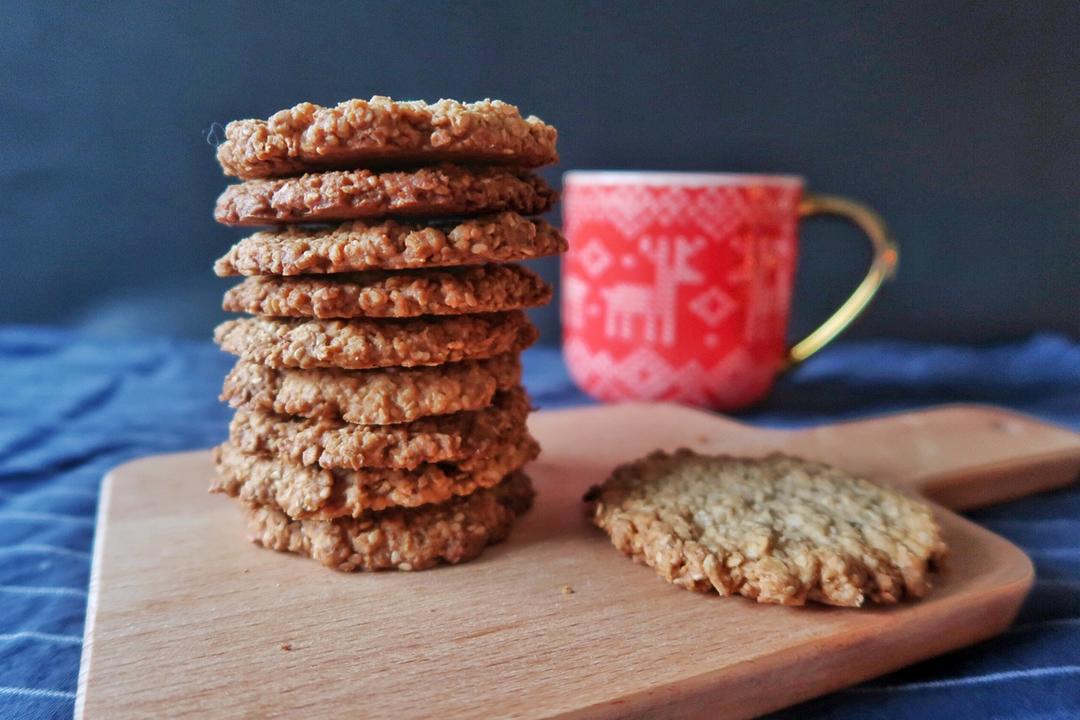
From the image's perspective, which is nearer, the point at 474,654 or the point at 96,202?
the point at 474,654

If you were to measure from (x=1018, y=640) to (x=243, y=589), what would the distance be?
3.08ft

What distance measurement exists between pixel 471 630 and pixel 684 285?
1.16 m

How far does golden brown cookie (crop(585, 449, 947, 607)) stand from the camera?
2.97 ft

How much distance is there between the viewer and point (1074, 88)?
7.75ft

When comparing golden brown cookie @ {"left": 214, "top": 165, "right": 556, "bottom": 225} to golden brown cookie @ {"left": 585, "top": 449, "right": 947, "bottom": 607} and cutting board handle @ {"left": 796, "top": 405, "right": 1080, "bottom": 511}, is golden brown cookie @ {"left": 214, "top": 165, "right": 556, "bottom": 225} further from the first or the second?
cutting board handle @ {"left": 796, "top": 405, "right": 1080, "bottom": 511}

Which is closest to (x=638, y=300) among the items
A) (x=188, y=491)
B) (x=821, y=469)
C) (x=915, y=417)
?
(x=915, y=417)

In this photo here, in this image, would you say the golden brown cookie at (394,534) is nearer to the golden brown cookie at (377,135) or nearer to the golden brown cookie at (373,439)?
the golden brown cookie at (373,439)

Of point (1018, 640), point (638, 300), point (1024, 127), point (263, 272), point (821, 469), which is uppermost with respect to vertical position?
point (1024, 127)

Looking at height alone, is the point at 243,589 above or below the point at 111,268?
below

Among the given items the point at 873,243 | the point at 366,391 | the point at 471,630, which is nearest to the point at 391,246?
the point at 366,391

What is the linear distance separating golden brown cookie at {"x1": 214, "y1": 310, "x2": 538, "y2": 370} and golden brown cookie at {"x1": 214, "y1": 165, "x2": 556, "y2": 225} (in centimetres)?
13

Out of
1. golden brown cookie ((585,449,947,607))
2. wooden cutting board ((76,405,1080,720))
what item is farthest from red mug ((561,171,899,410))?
wooden cutting board ((76,405,1080,720))

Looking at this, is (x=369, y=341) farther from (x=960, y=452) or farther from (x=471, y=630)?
(x=960, y=452)

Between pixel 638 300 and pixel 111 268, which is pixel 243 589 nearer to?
pixel 638 300
